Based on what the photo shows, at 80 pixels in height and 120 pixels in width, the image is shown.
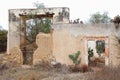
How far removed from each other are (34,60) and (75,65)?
11.7ft

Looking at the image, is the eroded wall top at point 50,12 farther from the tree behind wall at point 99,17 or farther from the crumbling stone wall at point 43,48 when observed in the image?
the tree behind wall at point 99,17

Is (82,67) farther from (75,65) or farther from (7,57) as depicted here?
(7,57)

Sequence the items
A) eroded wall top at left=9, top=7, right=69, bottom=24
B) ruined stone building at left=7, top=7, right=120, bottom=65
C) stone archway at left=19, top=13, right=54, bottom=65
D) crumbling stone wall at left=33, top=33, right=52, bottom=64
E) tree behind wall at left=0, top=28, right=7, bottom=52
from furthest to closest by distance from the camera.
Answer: tree behind wall at left=0, top=28, right=7, bottom=52, stone archway at left=19, top=13, right=54, bottom=65, eroded wall top at left=9, top=7, right=69, bottom=24, crumbling stone wall at left=33, top=33, right=52, bottom=64, ruined stone building at left=7, top=7, right=120, bottom=65

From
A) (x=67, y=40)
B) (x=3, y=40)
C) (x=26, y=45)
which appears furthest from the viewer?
(x=3, y=40)

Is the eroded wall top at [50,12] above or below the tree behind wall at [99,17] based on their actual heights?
below

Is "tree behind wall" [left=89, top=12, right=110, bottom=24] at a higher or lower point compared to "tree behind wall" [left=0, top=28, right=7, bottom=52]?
higher

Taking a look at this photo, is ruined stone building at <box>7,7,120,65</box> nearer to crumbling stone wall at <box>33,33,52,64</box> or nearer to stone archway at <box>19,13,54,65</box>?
crumbling stone wall at <box>33,33,52,64</box>

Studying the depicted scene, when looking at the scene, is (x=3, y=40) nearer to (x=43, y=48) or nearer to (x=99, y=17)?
(x=43, y=48)

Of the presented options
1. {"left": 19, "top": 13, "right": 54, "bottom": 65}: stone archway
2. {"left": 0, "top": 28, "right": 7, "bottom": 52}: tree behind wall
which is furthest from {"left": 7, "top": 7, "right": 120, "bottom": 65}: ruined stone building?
{"left": 0, "top": 28, "right": 7, "bottom": 52}: tree behind wall

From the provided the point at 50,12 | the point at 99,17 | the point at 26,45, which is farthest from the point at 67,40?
the point at 99,17

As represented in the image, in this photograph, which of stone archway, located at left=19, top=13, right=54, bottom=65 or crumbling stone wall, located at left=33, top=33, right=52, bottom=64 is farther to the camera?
stone archway, located at left=19, top=13, right=54, bottom=65

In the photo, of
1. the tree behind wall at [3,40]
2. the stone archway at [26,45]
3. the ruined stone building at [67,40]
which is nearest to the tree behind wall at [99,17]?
the tree behind wall at [3,40]

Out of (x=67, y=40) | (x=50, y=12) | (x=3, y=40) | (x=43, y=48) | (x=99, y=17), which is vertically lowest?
(x=43, y=48)

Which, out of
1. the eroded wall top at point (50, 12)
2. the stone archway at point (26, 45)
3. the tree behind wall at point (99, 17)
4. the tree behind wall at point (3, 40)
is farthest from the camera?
the tree behind wall at point (99, 17)
